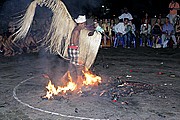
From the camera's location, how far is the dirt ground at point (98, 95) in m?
5.57

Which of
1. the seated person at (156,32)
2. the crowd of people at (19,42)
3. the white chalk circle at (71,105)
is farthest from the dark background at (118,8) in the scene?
the white chalk circle at (71,105)

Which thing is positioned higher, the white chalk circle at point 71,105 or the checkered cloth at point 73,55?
the checkered cloth at point 73,55

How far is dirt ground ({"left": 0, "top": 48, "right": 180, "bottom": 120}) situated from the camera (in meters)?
5.57

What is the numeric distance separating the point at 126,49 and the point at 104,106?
8.97 meters

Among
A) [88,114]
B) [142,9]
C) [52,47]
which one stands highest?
[142,9]

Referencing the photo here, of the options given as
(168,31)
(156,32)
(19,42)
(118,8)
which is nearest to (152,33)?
(156,32)

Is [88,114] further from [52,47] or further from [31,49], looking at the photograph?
[31,49]

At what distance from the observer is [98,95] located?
22.0 ft

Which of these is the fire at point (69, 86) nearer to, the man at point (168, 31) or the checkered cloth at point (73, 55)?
the checkered cloth at point (73, 55)

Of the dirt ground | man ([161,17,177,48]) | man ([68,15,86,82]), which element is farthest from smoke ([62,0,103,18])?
man ([68,15,86,82])

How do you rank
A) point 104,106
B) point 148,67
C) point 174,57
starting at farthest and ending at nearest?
point 174,57, point 148,67, point 104,106

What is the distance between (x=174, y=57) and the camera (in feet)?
40.0

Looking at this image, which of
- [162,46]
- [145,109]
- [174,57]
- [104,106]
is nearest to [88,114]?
[104,106]

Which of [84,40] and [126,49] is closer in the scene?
[84,40]
